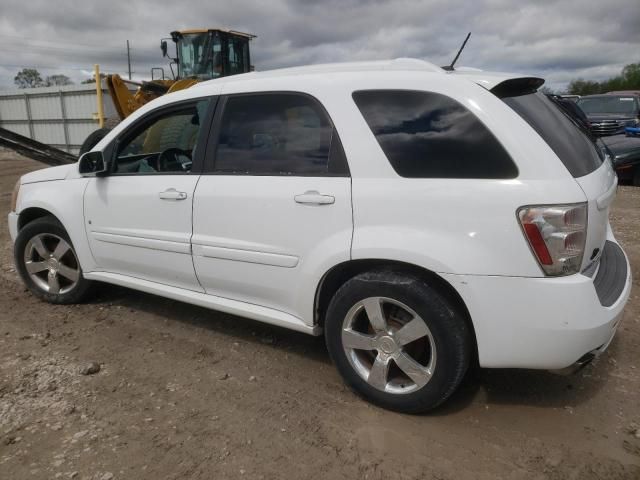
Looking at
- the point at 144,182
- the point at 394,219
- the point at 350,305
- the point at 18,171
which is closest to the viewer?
the point at 394,219

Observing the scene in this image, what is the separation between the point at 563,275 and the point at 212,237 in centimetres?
195

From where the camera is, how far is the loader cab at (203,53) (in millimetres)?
13023

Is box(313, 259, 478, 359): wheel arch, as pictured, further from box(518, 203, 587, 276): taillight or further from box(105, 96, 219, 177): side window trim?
box(105, 96, 219, 177): side window trim

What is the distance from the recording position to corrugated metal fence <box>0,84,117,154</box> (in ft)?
59.3

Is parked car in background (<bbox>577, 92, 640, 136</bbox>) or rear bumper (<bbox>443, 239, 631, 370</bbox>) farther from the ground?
parked car in background (<bbox>577, 92, 640, 136</bbox>)

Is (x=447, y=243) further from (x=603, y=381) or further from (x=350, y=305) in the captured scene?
(x=603, y=381)

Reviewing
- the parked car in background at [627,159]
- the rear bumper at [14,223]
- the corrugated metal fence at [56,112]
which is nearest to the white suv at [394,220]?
the rear bumper at [14,223]

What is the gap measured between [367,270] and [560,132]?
120cm

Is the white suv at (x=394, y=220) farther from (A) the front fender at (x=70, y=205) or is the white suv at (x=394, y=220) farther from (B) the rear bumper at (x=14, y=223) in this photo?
(B) the rear bumper at (x=14, y=223)

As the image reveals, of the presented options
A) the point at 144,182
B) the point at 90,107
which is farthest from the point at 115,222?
the point at 90,107

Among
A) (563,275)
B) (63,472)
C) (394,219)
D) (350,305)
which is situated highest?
(394,219)

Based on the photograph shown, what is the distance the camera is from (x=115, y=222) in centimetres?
363

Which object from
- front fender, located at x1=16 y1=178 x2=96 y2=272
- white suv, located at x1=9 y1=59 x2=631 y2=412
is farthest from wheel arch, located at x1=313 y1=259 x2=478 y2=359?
front fender, located at x1=16 y1=178 x2=96 y2=272

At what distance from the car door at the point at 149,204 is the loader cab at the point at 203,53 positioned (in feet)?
32.6
